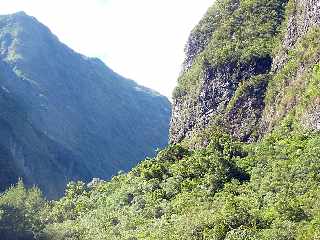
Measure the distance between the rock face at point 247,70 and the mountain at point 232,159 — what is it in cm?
16

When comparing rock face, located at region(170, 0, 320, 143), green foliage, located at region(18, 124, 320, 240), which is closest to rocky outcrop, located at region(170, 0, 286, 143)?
rock face, located at region(170, 0, 320, 143)

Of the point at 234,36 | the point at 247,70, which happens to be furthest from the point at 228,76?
the point at 234,36

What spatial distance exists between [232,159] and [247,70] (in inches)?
823

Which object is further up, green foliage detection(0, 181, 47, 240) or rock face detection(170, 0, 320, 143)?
rock face detection(170, 0, 320, 143)

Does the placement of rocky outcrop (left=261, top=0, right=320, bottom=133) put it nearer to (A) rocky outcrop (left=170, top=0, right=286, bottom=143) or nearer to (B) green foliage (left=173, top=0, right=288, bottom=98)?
(A) rocky outcrop (left=170, top=0, right=286, bottom=143)

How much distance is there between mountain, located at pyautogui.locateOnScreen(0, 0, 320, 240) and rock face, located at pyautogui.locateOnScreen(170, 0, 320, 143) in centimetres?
16

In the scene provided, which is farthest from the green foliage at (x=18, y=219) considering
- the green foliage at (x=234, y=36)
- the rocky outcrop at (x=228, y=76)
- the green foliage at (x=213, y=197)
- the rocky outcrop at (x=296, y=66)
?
the green foliage at (x=234, y=36)

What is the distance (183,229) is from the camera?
49.2 meters

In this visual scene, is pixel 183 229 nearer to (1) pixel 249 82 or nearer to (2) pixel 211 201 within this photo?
(2) pixel 211 201

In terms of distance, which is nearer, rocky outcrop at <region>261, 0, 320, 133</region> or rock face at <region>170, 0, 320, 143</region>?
rocky outcrop at <region>261, 0, 320, 133</region>

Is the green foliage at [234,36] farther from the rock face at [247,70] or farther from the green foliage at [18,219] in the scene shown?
the green foliage at [18,219]

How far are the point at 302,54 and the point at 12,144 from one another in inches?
5170

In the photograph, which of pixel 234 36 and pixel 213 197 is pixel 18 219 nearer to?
pixel 213 197

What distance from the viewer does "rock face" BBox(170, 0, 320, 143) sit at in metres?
75.5
